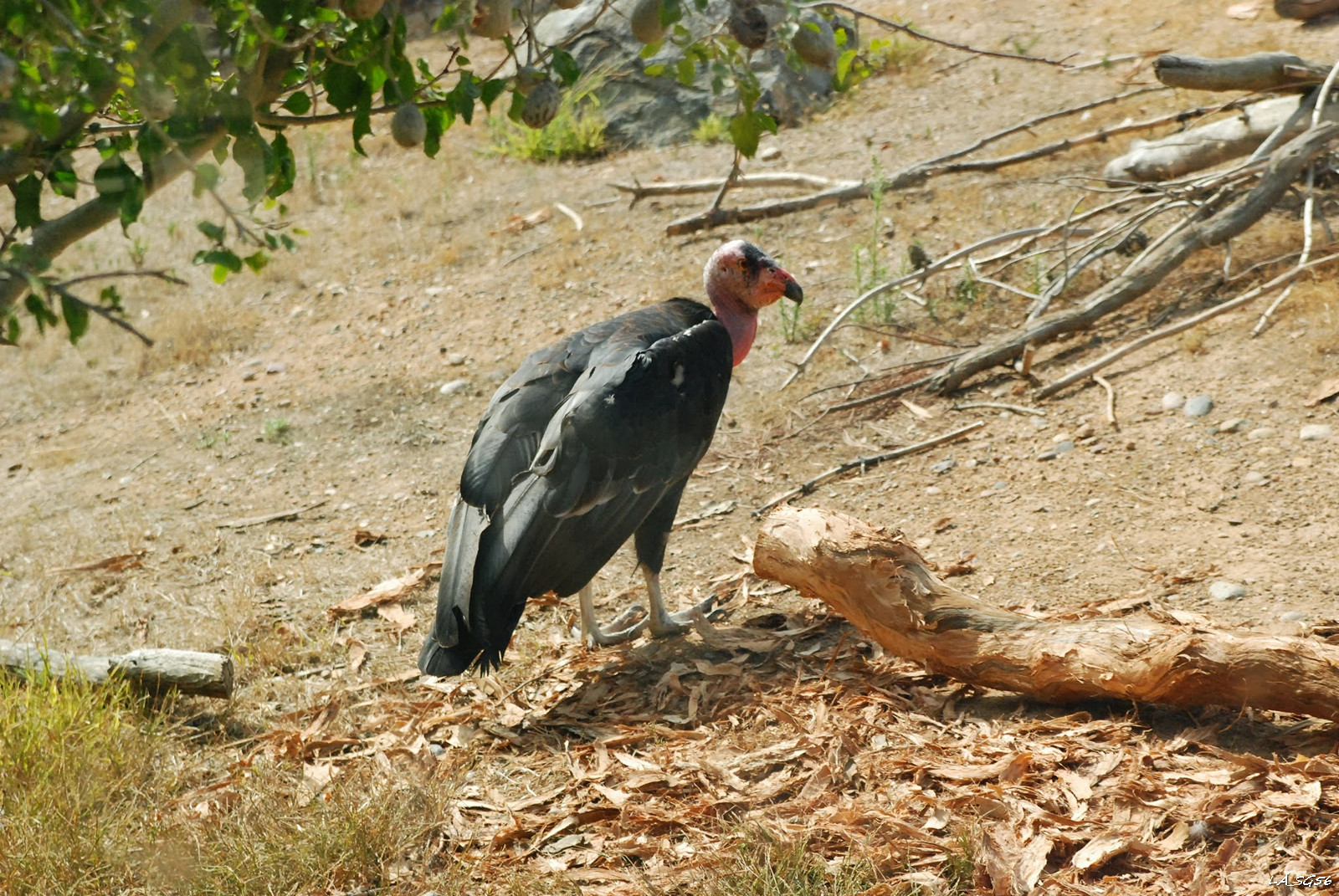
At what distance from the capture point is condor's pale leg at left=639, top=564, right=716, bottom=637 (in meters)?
4.65

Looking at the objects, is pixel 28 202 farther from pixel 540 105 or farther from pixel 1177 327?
pixel 1177 327

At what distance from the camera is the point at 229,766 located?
13.3 feet

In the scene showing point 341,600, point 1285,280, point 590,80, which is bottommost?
point 341,600

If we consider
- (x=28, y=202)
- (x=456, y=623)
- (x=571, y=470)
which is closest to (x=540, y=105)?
(x=28, y=202)

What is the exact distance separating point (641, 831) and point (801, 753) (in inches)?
22.1

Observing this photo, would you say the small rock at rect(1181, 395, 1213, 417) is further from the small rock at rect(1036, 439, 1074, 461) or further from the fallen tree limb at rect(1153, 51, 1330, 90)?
the fallen tree limb at rect(1153, 51, 1330, 90)

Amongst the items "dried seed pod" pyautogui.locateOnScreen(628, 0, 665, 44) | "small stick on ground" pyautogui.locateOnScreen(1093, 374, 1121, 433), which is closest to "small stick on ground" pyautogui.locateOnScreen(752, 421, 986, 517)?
"small stick on ground" pyautogui.locateOnScreen(1093, 374, 1121, 433)

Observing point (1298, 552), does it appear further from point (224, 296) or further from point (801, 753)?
point (224, 296)

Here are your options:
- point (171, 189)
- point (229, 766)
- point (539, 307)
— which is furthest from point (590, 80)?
point (229, 766)

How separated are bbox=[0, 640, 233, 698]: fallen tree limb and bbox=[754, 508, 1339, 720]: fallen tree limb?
197 cm

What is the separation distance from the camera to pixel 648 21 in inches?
92.1

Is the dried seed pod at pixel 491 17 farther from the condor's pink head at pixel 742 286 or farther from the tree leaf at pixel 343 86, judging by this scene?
the condor's pink head at pixel 742 286

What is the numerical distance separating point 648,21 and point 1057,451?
3.48 metres

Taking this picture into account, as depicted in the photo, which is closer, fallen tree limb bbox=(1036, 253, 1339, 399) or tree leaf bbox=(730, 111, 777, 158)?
tree leaf bbox=(730, 111, 777, 158)
